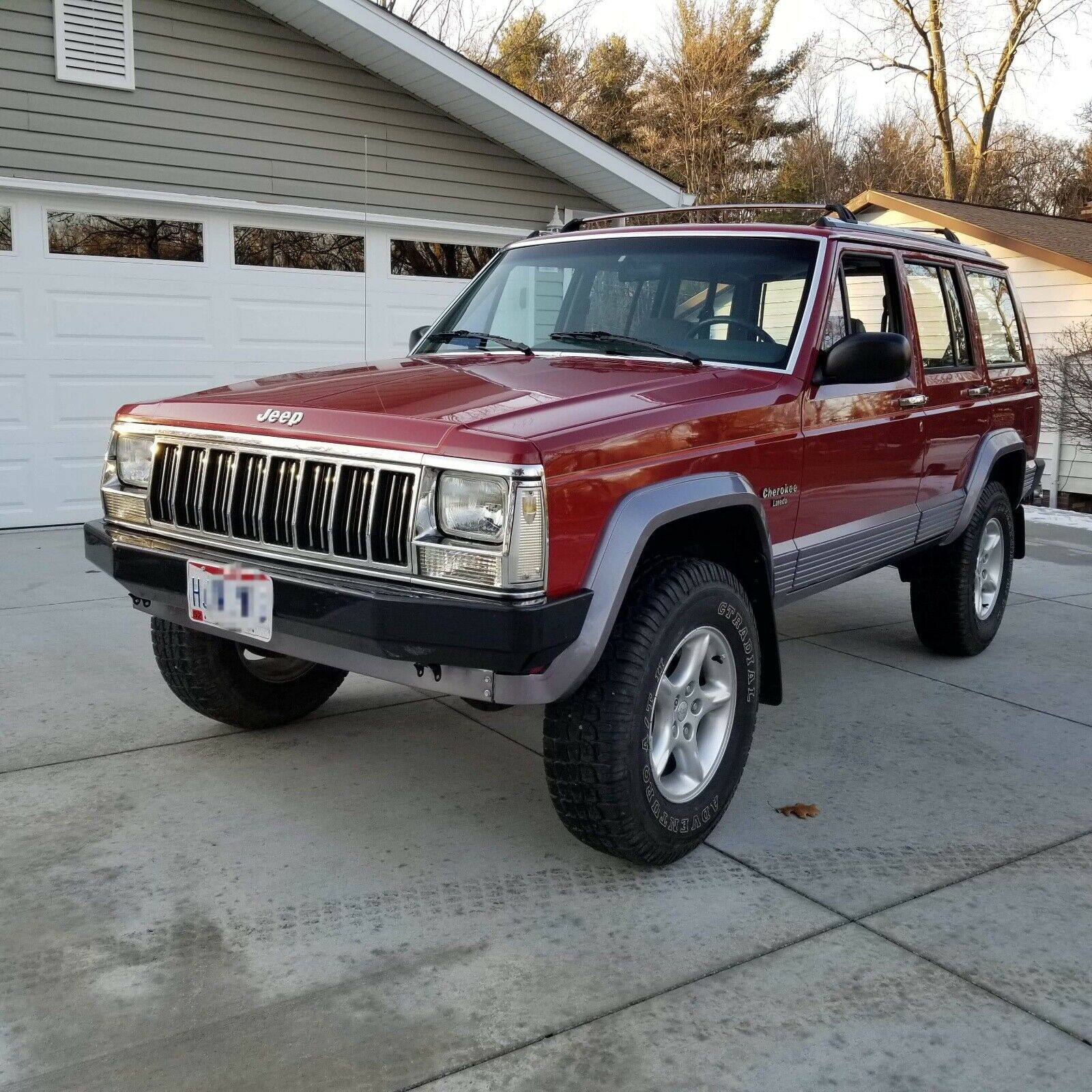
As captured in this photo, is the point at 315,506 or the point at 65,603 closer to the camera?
the point at 315,506

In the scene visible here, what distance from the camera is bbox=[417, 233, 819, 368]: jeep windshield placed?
4.14 metres

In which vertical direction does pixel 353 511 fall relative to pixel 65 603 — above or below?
above

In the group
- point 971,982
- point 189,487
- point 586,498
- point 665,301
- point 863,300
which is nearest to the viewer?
point 971,982

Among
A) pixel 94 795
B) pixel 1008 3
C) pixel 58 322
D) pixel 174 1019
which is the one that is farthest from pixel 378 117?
pixel 1008 3

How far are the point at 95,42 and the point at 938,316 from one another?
273 inches

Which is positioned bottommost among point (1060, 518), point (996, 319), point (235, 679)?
point (1060, 518)

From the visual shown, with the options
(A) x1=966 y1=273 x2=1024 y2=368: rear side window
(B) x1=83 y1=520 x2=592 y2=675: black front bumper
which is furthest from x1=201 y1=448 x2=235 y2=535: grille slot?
(A) x1=966 y1=273 x2=1024 y2=368: rear side window

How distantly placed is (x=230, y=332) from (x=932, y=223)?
10278 mm

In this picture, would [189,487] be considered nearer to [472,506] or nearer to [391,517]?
[391,517]

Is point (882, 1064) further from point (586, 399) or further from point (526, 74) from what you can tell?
point (526, 74)

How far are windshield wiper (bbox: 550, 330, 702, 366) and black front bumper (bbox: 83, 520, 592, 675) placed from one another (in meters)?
1.30

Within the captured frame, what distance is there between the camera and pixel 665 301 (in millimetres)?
4273

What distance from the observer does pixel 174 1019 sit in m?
2.63

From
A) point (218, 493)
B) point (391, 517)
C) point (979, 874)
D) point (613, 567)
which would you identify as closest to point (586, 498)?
point (613, 567)
